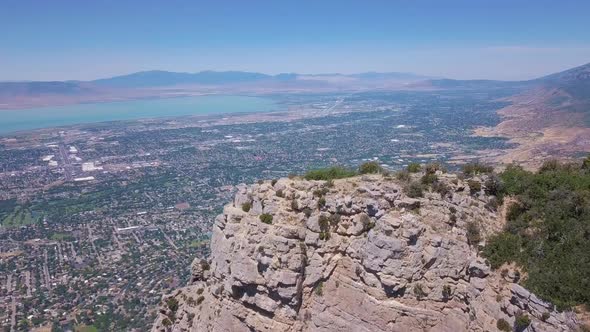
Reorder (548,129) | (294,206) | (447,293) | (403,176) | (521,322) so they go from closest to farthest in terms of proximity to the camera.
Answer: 1. (521,322)
2. (447,293)
3. (294,206)
4. (403,176)
5. (548,129)

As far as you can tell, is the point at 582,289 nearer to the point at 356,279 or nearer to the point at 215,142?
the point at 356,279

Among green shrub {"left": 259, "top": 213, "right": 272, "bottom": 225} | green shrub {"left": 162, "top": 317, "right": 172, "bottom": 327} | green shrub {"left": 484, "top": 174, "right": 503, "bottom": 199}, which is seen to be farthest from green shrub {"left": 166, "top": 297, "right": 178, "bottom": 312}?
green shrub {"left": 484, "top": 174, "right": 503, "bottom": 199}

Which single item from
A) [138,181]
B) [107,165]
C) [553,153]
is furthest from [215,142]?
[553,153]

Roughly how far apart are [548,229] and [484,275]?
3.74 m

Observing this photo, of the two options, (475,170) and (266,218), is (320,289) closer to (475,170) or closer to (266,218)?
(266,218)

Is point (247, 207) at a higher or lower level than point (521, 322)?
higher

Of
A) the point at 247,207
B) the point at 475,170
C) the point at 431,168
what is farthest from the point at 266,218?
the point at 475,170

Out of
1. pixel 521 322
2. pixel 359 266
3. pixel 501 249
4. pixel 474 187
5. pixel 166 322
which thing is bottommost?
pixel 166 322

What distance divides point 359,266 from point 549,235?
835 cm

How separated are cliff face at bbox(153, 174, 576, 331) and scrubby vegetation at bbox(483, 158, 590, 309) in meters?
0.67

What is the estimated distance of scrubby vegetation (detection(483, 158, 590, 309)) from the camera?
17.0 metres

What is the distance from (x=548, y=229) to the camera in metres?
19.8

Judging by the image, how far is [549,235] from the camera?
19.7m

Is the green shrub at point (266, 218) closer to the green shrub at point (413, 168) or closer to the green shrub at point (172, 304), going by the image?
the green shrub at point (413, 168)
